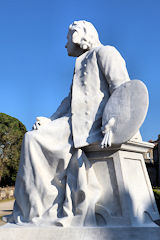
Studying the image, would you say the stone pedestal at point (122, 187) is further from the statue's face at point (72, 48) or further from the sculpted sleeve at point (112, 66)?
the statue's face at point (72, 48)

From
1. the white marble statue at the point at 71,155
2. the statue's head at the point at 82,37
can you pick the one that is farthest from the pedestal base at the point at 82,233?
the statue's head at the point at 82,37

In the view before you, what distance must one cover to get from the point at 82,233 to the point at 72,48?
2375 mm

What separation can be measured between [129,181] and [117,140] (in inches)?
18.0

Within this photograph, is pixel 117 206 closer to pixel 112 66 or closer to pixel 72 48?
pixel 112 66

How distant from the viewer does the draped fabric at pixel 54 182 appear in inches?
105

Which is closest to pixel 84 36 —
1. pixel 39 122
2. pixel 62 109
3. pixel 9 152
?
pixel 62 109

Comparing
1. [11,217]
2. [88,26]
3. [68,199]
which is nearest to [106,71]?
[88,26]

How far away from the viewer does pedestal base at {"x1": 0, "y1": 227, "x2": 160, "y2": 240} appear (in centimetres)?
235

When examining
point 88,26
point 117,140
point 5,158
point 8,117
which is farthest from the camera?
point 8,117

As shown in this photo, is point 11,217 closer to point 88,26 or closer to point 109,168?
point 109,168

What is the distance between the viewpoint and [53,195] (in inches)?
112

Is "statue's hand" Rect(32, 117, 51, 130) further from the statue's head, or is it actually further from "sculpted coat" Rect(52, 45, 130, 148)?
the statue's head

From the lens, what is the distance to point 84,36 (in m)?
3.51

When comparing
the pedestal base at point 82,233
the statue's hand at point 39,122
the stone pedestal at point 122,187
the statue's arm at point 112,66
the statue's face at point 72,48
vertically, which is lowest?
the pedestal base at point 82,233
